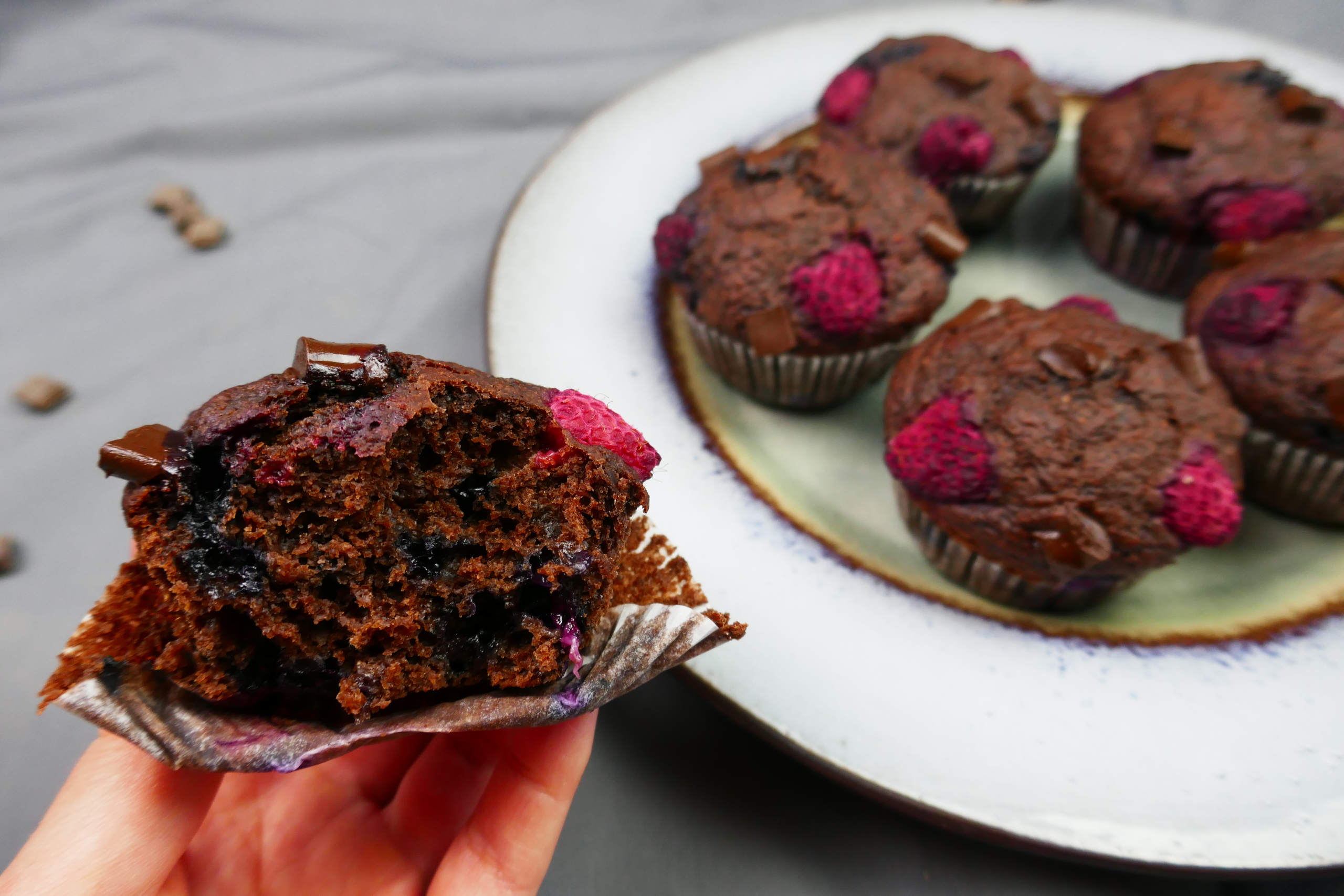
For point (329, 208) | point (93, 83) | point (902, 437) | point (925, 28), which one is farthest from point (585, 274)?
point (93, 83)

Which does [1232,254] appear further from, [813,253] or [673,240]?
[673,240]

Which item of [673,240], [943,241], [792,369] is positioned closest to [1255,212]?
[943,241]

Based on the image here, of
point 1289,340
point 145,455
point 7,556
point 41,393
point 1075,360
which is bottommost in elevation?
point 7,556

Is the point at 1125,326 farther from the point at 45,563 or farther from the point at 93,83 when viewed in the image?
the point at 93,83

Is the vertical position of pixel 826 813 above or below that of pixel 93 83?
below

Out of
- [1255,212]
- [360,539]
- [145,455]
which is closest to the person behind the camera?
[145,455]

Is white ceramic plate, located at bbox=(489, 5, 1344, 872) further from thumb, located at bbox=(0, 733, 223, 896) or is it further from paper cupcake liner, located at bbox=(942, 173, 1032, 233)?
paper cupcake liner, located at bbox=(942, 173, 1032, 233)

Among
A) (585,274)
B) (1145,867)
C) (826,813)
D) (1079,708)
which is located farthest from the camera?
(585,274)
